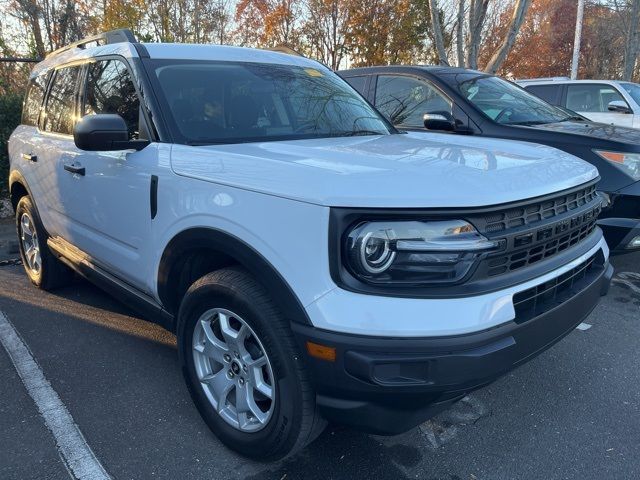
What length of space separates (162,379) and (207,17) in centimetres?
1915

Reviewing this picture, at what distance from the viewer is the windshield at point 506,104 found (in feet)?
16.1

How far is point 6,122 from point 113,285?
5.18m

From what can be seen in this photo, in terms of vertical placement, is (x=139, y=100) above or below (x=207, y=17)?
below

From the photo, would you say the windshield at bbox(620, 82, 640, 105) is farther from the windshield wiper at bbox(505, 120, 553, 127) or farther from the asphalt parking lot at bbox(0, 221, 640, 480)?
the asphalt parking lot at bbox(0, 221, 640, 480)

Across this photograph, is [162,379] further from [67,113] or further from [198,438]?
[67,113]

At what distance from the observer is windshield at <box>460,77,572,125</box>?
491 centimetres

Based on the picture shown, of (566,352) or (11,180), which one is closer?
(566,352)

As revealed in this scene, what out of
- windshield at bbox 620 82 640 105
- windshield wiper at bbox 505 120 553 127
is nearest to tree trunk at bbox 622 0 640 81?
windshield at bbox 620 82 640 105

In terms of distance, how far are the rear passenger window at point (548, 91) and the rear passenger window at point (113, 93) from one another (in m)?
7.43

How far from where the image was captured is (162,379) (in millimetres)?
3066

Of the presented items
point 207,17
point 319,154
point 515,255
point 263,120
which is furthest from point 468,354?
point 207,17

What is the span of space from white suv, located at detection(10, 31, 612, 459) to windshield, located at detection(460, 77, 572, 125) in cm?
210

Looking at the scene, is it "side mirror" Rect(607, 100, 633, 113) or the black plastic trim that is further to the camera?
"side mirror" Rect(607, 100, 633, 113)

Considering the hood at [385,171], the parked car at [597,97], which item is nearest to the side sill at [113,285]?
the hood at [385,171]
